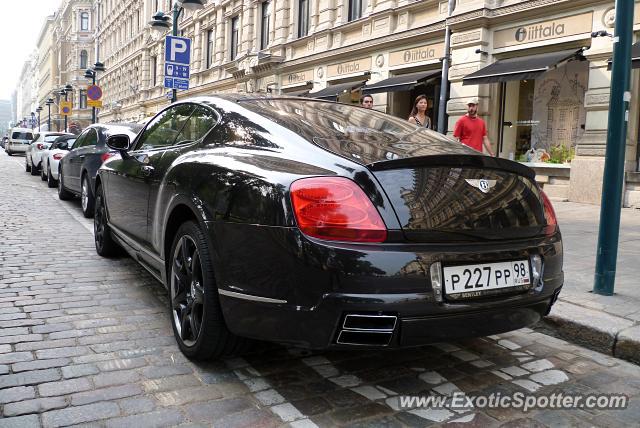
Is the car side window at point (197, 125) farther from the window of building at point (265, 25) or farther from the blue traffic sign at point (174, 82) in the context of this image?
the window of building at point (265, 25)

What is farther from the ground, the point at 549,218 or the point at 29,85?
the point at 29,85

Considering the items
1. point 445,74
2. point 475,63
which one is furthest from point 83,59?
point 475,63

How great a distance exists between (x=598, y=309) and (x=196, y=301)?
275 cm

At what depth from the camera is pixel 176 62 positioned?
1316 cm

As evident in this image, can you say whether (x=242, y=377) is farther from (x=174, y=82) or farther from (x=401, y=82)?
(x=401, y=82)

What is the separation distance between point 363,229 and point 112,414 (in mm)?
1363

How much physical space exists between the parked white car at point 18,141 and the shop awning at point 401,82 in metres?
29.3

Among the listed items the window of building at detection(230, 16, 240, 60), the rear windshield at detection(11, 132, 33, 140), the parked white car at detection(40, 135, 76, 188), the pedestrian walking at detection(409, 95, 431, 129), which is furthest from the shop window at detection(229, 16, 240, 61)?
the pedestrian walking at detection(409, 95, 431, 129)

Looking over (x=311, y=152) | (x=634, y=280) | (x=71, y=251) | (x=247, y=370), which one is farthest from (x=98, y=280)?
(x=634, y=280)

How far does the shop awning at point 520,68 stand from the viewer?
450 inches

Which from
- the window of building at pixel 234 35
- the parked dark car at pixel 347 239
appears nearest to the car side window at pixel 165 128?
the parked dark car at pixel 347 239

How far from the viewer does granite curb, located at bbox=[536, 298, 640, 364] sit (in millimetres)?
3471

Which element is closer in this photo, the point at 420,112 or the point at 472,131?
the point at 420,112

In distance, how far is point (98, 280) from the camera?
16.1 feet
